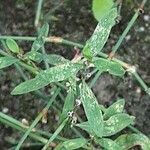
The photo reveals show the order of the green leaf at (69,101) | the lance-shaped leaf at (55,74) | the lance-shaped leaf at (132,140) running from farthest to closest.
Answer: the lance-shaped leaf at (132,140) < the green leaf at (69,101) < the lance-shaped leaf at (55,74)

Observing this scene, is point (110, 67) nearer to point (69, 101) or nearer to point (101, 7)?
point (69, 101)

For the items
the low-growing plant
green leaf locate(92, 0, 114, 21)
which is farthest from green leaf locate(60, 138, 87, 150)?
green leaf locate(92, 0, 114, 21)

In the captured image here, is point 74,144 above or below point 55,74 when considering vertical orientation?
below

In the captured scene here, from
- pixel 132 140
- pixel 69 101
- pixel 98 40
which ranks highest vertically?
pixel 98 40

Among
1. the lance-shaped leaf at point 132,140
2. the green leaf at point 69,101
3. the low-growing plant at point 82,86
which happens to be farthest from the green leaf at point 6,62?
the lance-shaped leaf at point 132,140

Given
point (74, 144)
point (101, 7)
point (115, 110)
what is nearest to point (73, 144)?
point (74, 144)

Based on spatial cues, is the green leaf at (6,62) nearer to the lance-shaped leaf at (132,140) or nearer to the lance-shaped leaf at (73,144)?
the lance-shaped leaf at (73,144)

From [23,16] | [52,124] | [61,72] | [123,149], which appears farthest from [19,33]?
[61,72]

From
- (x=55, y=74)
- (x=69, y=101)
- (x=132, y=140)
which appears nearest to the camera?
(x=55, y=74)

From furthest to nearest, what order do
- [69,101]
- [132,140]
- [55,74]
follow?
1. [132,140]
2. [69,101]
3. [55,74]
